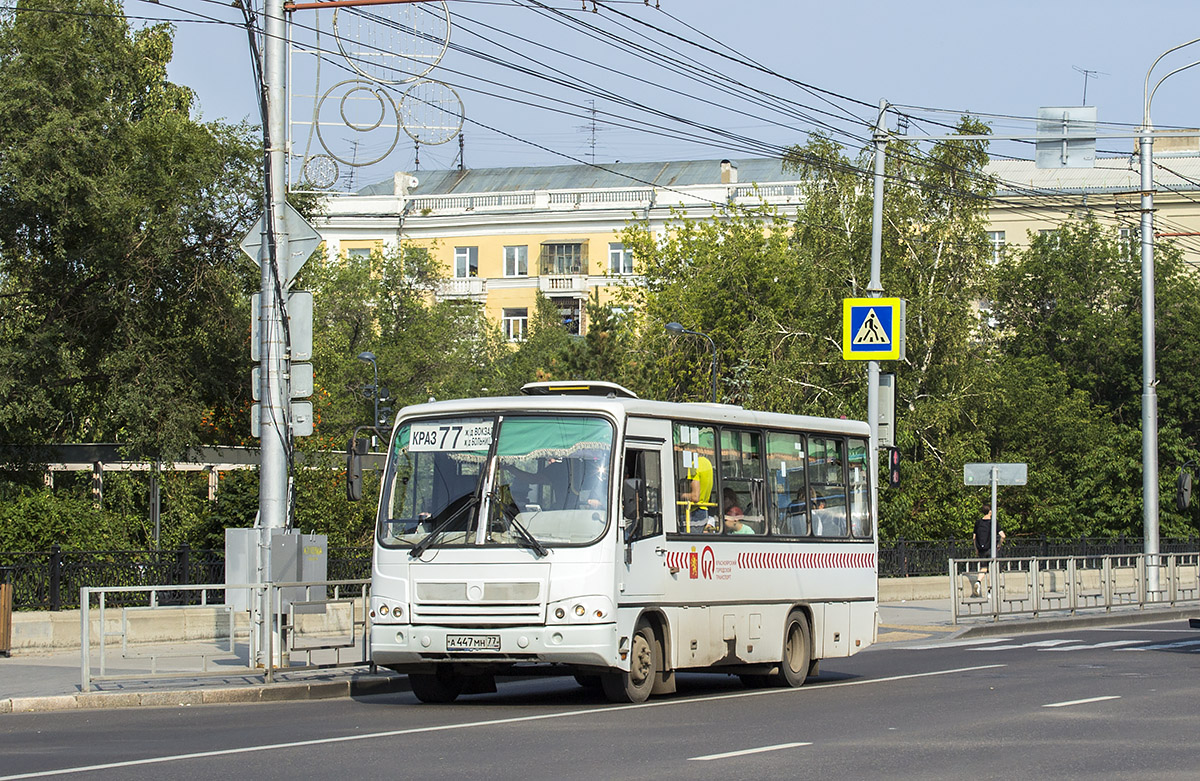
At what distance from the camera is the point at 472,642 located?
14.9 m

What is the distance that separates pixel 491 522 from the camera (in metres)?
15.1

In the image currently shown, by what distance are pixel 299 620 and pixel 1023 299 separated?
5862 centimetres

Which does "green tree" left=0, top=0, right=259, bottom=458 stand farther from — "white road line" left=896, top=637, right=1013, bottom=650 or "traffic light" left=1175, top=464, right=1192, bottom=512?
"traffic light" left=1175, top=464, right=1192, bottom=512

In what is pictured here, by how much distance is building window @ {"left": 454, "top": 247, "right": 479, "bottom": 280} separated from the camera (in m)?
89.1

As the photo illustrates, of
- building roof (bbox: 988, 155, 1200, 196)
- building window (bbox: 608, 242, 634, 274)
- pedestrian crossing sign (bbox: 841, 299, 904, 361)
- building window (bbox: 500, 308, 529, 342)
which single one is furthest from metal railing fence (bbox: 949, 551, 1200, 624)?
building window (bbox: 500, 308, 529, 342)

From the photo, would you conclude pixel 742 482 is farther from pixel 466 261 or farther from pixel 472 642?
pixel 466 261

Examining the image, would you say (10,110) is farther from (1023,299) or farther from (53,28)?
(1023,299)

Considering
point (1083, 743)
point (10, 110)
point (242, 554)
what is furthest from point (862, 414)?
point (1083, 743)

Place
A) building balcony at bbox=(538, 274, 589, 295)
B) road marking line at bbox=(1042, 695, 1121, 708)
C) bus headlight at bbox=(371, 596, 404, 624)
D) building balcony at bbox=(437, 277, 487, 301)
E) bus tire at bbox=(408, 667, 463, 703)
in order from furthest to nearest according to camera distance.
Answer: building balcony at bbox=(437, 277, 487, 301) → building balcony at bbox=(538, 274, 589, 295) → bus tire at bbox=(408, 667, 463, 703) → bus headlight at bbox=(371, 596, 404, 624) → road marking line at bbox=(1042, 695, 1121, 708)

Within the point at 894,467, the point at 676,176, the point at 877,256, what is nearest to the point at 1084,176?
the point at 676,176

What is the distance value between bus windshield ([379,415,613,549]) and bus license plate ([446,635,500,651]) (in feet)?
2.79

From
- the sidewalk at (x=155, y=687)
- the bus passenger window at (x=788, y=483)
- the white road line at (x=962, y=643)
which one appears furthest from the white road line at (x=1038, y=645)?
the sidewalk at (x=155, y=687)

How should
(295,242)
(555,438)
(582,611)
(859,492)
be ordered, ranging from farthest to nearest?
(859,492)
(295,242)
(555,438)
(582,611)

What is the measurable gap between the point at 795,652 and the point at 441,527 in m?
4.93
